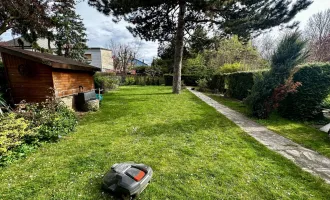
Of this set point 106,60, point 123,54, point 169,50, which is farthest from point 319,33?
point 106,60

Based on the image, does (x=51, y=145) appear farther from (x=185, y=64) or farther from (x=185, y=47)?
(x=185, y=64)

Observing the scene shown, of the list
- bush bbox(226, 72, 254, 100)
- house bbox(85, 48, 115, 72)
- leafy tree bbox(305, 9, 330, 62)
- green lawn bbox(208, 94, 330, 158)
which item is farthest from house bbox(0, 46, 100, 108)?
leafy tree bbox(305, 9, 330, 62)

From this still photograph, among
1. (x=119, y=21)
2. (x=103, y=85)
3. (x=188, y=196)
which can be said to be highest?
(x=119, y=21)

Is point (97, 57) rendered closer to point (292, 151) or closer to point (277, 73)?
point (277, 73)

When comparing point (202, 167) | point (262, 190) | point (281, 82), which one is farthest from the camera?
point (281, 82)

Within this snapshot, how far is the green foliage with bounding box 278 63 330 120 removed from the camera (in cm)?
593

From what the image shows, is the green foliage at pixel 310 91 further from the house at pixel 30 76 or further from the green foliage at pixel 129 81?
the green foliage at pixel 129 81

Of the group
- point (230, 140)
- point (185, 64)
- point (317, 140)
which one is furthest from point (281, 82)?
point (185, 64)

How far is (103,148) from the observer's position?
3.80m

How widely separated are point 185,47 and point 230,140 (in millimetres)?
11423

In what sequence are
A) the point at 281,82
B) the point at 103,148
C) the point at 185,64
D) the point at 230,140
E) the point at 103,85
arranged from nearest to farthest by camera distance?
the point at 103,148 → the point at 230,140 → the point at 281,82 → the point at 103,85 → the point at 185,64

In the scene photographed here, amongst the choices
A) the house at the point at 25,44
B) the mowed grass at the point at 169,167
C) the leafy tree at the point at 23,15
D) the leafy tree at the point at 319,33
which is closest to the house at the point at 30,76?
the leafy tree at the point at 23,15

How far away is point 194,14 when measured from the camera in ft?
38.3

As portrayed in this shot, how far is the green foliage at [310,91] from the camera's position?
233 inches
